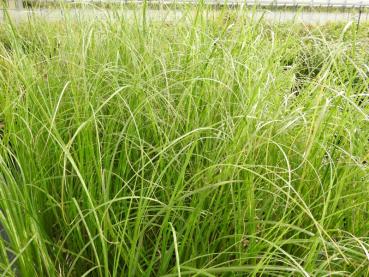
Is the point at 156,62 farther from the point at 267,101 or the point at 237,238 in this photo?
the point at 237,238

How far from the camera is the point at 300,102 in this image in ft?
4.47

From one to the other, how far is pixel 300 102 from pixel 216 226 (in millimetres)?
565

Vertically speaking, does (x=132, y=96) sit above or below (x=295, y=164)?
above

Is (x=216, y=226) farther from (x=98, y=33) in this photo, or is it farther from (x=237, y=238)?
(x=98, y=33)

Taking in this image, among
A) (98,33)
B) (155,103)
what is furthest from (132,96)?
(98,33)

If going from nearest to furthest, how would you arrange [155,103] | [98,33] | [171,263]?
[171,263] → [155,103] → [98,33]

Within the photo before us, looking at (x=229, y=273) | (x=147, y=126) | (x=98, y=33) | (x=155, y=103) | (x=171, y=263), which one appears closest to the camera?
(x=229, y=273)

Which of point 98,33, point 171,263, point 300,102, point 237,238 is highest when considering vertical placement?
point 98,33

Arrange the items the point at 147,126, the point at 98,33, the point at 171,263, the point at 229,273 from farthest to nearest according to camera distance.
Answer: the point at 98,33, the point at 147,126, the point at 171,263, the point at 229,273

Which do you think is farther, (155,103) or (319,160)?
(155,103)

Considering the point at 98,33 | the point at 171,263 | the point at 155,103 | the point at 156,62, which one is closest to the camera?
the point at 171,263

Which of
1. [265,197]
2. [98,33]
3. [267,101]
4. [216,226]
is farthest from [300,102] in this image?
[98,33]

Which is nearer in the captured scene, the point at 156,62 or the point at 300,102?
the point at 300,102

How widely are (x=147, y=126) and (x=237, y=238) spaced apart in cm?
40
